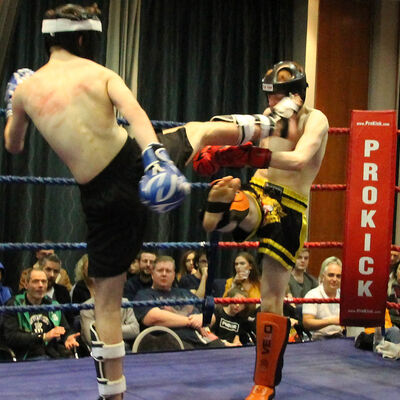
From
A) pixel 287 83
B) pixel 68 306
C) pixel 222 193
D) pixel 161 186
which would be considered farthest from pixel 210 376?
pixel 161 186

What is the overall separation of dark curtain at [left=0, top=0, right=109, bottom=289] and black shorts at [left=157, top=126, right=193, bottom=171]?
2972mm

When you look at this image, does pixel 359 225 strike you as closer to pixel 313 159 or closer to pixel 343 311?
pixel 343 311

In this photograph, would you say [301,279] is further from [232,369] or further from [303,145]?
[303,145]

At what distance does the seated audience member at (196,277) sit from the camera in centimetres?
398

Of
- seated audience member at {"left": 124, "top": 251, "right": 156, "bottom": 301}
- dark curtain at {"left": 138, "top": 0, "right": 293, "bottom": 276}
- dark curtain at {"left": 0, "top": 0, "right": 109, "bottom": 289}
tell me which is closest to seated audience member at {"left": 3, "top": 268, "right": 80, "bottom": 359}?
seated audience member at {"left": 124, "top": 251, "right": 156, "bottom": 301}

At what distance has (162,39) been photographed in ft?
16.9

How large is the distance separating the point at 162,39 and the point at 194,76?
35 cm

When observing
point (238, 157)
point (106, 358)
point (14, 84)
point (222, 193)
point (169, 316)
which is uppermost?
point (14, 84)

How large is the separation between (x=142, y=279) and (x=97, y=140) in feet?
6.88

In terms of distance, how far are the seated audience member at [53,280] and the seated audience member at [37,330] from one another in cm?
42

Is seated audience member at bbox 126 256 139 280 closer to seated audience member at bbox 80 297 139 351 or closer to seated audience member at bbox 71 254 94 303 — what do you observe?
seated audience member at bbox 71 254 94 303

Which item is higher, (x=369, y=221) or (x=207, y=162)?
(x=207, y=162)

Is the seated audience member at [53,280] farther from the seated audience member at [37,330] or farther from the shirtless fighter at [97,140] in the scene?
the shirtless fighter at [97,140]

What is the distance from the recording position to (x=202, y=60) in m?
5.29
